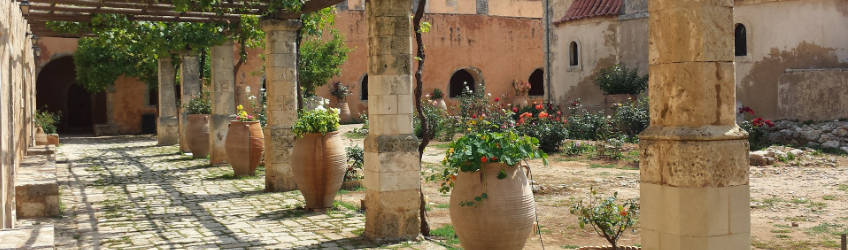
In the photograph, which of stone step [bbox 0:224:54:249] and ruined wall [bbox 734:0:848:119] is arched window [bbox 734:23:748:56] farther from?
stone step [bbox 0:224:54:249]

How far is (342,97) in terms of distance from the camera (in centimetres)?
2508

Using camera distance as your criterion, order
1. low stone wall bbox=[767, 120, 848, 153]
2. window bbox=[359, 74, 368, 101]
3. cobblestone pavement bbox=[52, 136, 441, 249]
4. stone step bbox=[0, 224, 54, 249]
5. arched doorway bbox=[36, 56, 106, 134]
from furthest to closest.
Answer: arched doorway bbox=[36, 56, 106, 134] → window bbox=[359, 74, 368, 101] → low stone wall bbox=[767, 120, 848, 153] → cobblestone pavement bbox=[52, 136, 441, 249] → stone step bbox=[0, 224, 54, 249]

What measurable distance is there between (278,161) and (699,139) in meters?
7.55

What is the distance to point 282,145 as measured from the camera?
10367 millimetres

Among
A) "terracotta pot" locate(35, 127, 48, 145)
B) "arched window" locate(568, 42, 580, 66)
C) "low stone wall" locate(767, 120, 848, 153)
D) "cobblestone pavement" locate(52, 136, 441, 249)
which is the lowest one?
"cobblestone pavement" locate(52, 136, 441, 249)

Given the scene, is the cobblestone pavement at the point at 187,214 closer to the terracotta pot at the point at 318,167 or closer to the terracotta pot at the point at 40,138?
the terracotta pot at the point at 318,167

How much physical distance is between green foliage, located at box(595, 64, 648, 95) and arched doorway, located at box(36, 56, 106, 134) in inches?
714

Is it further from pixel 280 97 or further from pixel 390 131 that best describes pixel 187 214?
pixel 390 131

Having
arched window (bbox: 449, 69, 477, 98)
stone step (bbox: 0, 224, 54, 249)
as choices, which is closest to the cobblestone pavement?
stone step (bbox: 0, 224, 54, 249)

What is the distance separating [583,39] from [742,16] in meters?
5.12

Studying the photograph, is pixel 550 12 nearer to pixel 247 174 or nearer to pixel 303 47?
pixel 303 47

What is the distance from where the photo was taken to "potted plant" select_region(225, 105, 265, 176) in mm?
11828

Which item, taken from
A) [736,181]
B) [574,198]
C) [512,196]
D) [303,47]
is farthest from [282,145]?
[303,47]

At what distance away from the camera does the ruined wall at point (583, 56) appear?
21.4 metres
